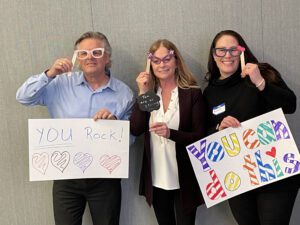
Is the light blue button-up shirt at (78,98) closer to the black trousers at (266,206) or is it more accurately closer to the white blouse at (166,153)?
the white blouse at (166,153)

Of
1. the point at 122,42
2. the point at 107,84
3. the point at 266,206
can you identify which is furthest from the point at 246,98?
the point at 122,42

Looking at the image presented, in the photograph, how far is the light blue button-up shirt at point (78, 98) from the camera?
1.60 m

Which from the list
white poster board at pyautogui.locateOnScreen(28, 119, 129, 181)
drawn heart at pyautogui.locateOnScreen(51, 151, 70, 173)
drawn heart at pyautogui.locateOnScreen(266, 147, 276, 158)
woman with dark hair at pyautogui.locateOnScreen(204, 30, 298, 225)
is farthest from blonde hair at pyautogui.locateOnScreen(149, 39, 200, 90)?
drawn heart at pyautogui.locateOnScreen(51, 151, 70, 173)

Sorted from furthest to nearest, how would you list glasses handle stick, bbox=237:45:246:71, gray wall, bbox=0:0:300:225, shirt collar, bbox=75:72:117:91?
gray wall, bbox=0:0:300:225 < shirt collar, bbox=75:72:117:91 < glasses handle stick, bbox=237:45:246:71

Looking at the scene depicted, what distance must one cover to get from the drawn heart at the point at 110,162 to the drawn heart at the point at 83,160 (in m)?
0.06

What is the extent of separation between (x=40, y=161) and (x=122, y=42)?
33.7 inches

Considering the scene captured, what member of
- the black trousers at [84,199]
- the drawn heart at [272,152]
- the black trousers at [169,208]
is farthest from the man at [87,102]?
the drawn heart at [272,152]

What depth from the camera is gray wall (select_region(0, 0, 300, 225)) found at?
1.83 metres

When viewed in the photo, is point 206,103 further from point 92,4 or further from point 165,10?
point 92,4

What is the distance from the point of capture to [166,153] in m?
1.64

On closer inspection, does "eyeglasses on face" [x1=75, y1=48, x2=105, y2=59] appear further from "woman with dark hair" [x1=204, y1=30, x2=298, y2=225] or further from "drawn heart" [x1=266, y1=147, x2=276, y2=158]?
"drawn heart" [x1=266, y1=147, x2=276, y2=158]

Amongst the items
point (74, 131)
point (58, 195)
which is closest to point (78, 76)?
point (74, 131)

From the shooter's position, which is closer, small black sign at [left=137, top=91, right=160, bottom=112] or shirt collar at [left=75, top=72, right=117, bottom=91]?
small black sign at [left=137, top=91, right=160, bottom=112]

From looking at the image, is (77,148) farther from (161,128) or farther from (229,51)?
(229,51)
